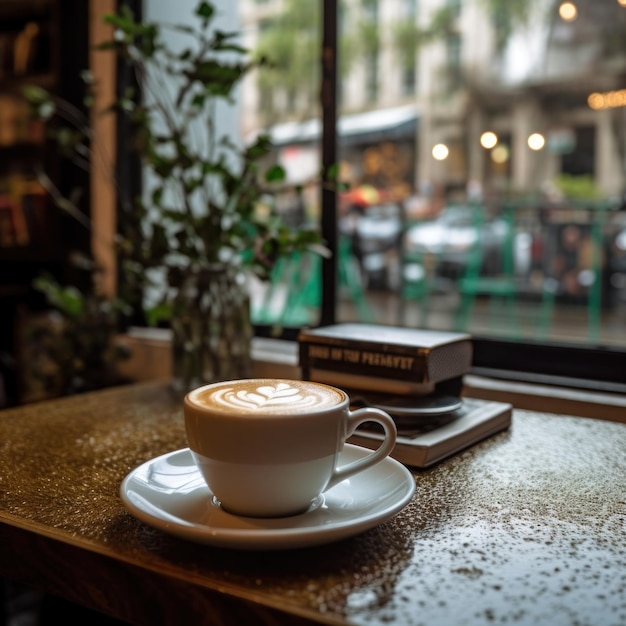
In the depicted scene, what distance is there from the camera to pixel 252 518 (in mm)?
647

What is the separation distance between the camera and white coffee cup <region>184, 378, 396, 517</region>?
614 mm

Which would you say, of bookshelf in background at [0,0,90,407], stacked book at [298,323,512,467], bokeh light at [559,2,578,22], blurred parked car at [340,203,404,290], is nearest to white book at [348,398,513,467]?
stacked book at [298,323,512,467]

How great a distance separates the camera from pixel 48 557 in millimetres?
661

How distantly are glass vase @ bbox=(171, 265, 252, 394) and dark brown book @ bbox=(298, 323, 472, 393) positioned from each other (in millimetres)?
239

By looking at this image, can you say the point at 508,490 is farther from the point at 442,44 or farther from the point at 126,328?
the point at 442,44

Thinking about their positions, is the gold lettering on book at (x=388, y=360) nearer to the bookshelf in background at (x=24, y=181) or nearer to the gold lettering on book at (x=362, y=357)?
the gold lettering on book at (x=362, y=357)

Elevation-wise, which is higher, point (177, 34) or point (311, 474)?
point (177, 34)

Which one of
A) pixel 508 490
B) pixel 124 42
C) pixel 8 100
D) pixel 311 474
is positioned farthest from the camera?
pixel 8 100

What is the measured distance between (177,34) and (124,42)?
90 cm

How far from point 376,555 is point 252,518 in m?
0.11

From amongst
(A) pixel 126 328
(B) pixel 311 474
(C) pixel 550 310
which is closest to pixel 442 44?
(C) pixel 550 310

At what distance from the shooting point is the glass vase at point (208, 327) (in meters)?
1.34

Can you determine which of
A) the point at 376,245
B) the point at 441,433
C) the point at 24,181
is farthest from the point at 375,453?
the point at 376,245

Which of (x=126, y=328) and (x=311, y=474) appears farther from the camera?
(x=126, y=328)
